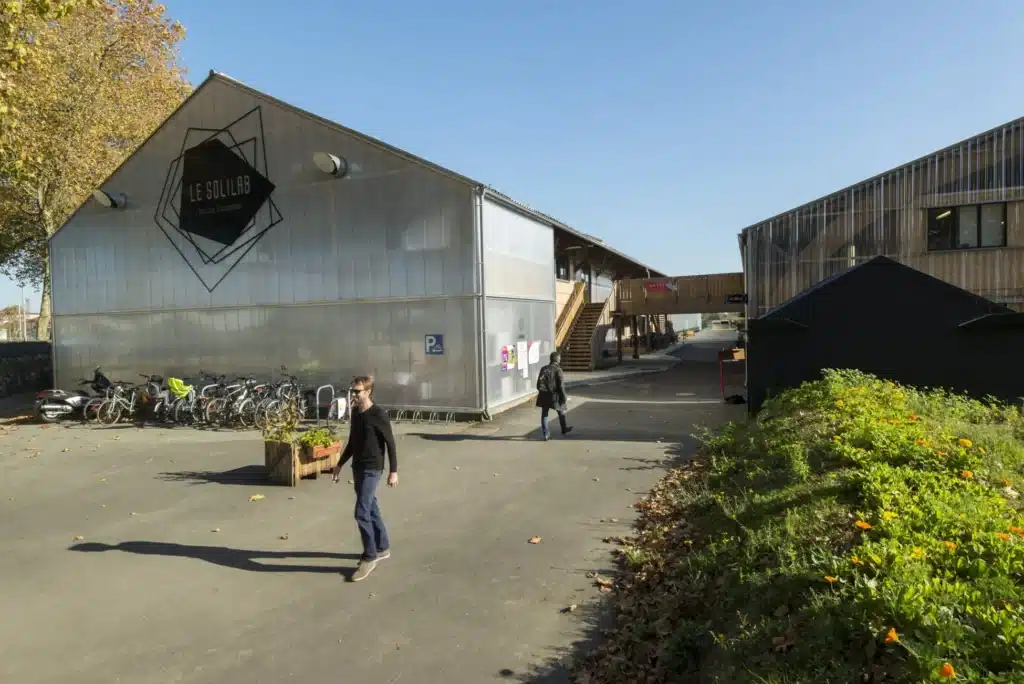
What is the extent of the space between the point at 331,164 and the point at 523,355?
7.01 meters

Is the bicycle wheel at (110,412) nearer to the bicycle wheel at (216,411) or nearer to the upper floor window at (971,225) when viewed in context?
the bicycle wheel at (216,411)

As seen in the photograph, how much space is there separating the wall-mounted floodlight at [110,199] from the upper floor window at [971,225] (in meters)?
24.3

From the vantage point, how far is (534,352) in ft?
60.5

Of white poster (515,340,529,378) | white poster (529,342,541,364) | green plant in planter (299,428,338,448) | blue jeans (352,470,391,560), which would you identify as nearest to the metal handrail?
white poster (529,342,541,364)

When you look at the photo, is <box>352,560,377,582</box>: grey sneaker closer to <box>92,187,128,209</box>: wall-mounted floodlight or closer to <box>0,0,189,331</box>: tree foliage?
<box>92,187,128,209</box>: wall-mounted floodlight

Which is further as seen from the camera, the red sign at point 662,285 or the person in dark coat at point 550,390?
the red sign at point 662,285

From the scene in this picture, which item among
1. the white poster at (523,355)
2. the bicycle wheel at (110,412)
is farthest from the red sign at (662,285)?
the bicycle wheel at (110,412)

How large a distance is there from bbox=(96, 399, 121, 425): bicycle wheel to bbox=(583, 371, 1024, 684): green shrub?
15.1 metres

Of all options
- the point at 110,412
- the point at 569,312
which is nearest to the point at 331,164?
the point at 110,412

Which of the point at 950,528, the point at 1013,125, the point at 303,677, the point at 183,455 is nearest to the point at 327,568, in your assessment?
the point at 303,677

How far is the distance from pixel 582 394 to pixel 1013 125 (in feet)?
46.7

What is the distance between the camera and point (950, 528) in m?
4.09

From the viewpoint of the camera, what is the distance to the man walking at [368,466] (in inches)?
233

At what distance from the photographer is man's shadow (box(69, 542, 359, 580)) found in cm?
602
